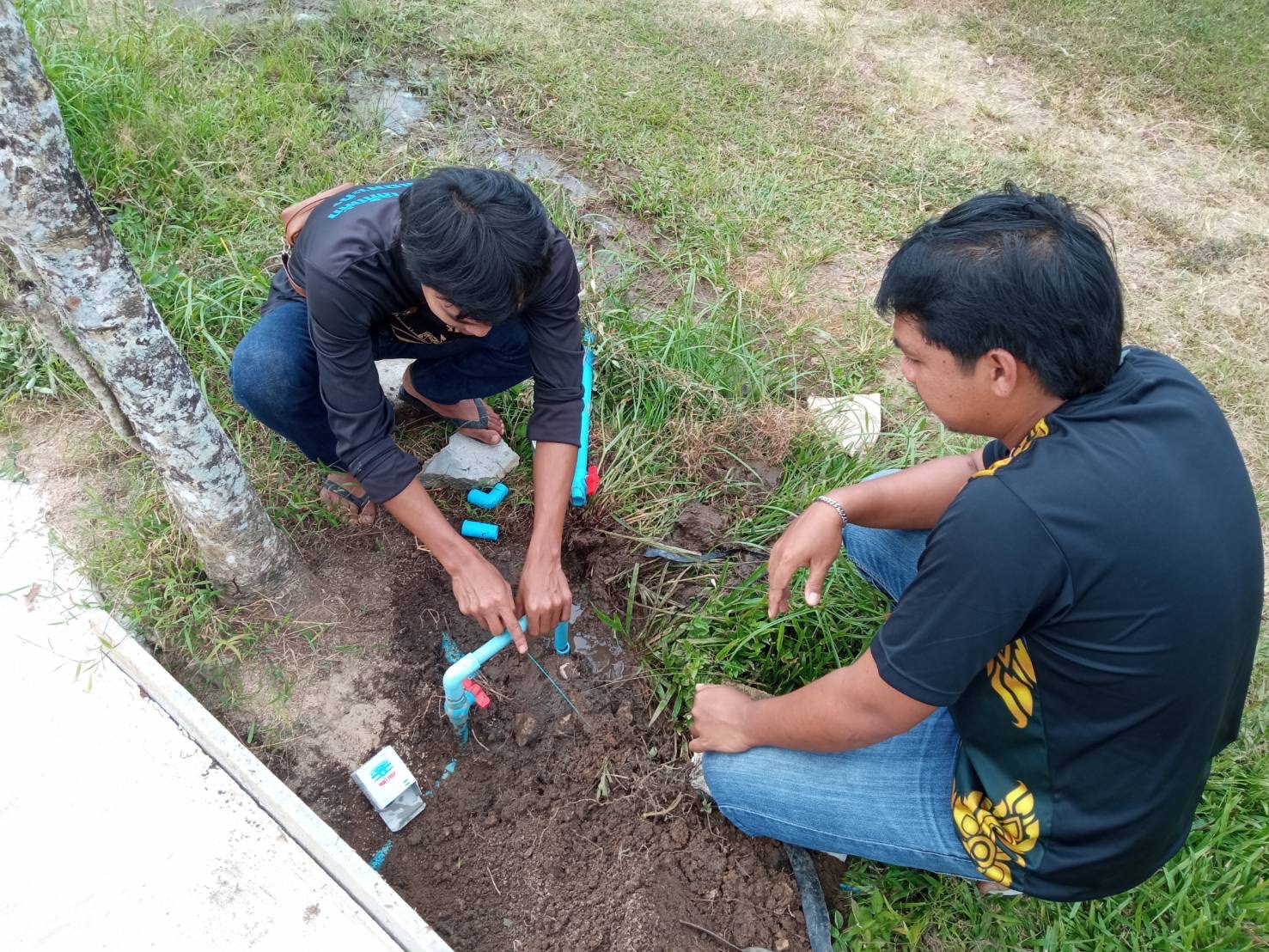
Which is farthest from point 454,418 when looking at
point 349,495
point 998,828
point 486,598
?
point 998,828

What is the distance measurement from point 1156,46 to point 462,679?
21.2ft

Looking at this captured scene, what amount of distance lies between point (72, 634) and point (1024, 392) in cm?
230

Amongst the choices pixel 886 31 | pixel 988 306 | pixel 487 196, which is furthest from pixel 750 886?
pixel 886 31

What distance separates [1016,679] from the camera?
1437mm

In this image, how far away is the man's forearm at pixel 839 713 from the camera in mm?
1438

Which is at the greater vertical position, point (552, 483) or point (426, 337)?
point (426, 337)

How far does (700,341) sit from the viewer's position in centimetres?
304

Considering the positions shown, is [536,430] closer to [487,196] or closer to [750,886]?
[487,196]

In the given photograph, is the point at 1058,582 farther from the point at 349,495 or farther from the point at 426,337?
the point at 349,495

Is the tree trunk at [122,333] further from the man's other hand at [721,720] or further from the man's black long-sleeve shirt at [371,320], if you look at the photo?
the man's other hand at [721,720]

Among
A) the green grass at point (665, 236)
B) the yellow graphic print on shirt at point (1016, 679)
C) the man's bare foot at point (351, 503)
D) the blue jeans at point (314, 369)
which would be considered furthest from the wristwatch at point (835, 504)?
the man's bare foot at point (351, 503)

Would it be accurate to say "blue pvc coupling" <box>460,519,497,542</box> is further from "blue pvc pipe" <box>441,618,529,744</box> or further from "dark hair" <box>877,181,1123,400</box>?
"dark hair" <box>877,181,1123,400</box>

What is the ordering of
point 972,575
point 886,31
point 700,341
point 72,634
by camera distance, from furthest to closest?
point 886,31 → point 700,341 → point 72,634 → point 972,575

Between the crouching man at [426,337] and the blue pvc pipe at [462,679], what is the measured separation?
2.0 inches
